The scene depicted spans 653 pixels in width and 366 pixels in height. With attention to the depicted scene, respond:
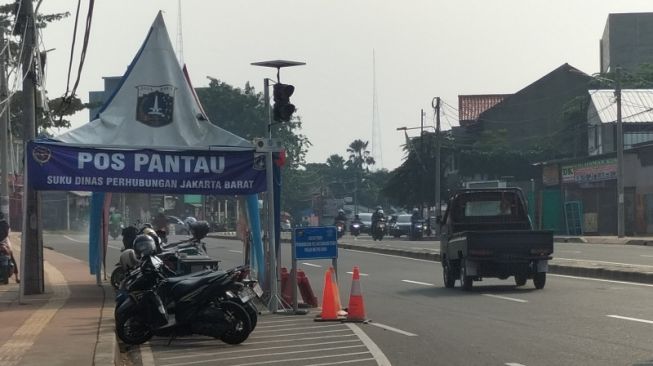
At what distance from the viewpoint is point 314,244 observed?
1822cm

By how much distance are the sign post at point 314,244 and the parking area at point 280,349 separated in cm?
223

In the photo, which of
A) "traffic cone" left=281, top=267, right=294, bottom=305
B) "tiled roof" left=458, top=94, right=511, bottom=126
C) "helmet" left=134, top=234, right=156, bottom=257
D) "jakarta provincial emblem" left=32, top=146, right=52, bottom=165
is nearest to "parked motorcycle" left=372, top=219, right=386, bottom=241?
"tiled roof" left=458, top=94, right=511, bottom=126

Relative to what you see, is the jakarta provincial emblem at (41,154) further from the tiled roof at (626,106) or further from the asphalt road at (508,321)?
the tiled roof at (626,106)

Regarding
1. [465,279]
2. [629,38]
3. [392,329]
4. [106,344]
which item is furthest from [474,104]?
[106,344]

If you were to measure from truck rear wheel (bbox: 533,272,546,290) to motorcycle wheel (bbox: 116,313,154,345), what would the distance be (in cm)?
1028

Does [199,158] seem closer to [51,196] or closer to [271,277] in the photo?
[271,277]

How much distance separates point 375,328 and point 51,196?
Answer: 249 feet

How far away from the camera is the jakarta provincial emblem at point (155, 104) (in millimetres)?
20969

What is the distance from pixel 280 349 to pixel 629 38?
95798 millimetres

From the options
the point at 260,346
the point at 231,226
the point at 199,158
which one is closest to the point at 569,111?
the point at 231,226

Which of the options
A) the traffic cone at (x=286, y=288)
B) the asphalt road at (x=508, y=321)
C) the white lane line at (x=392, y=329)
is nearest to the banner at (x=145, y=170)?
the traffic cone at (x=286, y=288)

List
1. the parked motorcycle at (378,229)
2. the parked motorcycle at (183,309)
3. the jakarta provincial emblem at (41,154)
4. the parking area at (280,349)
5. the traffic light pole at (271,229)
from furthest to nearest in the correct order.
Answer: the parked motorcycle at (378,229)
the jakarta provincial emblem at (41,154)
the traffic light pole at (271,229)
the parked motorcycle at (183,309)
the parking area at (280,349)

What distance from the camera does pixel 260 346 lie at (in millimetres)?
13570

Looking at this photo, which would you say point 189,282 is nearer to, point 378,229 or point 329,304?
point 329,304
